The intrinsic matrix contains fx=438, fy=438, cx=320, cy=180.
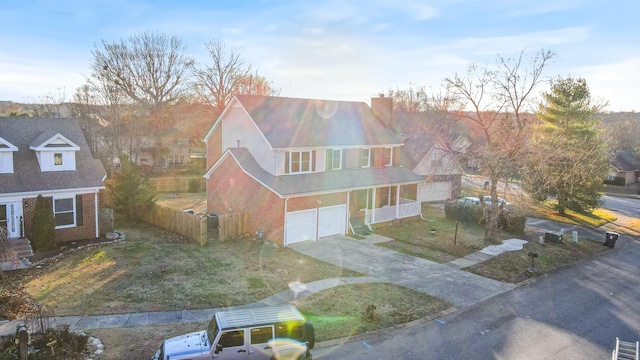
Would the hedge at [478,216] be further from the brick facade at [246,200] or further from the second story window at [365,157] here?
the brick facade at [246,200]

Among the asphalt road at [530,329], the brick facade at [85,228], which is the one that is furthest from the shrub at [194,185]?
the asphalt road at [530,329]

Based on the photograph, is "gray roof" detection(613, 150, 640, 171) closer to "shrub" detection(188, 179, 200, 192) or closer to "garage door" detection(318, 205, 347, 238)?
"garage door" detection(318, 205, 347, 238)

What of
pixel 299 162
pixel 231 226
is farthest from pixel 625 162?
pixel 231 226

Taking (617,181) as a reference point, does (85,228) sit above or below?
below

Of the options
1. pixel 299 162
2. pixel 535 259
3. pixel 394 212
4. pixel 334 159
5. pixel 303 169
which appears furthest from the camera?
pixel 394 212

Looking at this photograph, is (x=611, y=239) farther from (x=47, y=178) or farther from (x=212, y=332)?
(x=47, y=178)

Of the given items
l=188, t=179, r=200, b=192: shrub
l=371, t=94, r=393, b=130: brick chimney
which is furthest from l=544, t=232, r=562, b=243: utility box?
l=188, t=179, r=200, b=192: shrub

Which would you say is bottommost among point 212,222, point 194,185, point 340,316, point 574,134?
point 340,316
